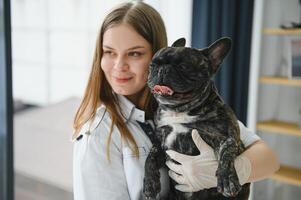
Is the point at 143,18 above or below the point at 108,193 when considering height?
above

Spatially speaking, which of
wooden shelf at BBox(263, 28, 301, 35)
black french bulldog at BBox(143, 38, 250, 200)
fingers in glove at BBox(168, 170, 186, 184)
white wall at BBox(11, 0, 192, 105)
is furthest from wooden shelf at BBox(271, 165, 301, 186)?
fingers in glove at BBox(168, 170, 186, 184)

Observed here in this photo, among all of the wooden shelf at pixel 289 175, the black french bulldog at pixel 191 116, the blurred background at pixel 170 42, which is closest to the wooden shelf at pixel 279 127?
the blurred background at pixel 170 42

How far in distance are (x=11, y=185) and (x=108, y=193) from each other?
80cm

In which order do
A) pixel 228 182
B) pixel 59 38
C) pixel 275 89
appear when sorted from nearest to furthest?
1. pixel 228 182
2. pixel 59 38
3. pixel 275 89

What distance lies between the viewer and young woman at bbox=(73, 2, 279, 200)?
3.76ft

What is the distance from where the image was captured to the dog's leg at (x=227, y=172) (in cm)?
102

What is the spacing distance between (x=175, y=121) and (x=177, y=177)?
7.6 inches

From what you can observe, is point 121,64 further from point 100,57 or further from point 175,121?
point 175,121

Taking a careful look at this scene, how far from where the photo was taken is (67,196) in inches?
103

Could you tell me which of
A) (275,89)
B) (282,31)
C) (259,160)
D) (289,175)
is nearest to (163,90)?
(259,160)

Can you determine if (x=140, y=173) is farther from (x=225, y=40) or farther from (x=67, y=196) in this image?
(x=67, y=196)

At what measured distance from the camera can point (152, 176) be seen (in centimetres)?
113

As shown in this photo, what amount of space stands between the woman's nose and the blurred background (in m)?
1.32

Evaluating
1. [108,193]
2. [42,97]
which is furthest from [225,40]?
[42,97]
